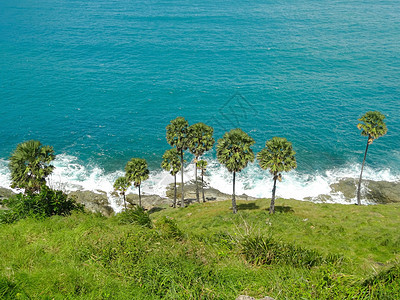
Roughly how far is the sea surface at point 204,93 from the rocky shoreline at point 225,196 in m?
3.12

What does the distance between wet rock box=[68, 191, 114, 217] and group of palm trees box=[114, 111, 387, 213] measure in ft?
33.3

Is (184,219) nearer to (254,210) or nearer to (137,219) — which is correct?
(254,210)

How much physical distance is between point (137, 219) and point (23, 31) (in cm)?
19450

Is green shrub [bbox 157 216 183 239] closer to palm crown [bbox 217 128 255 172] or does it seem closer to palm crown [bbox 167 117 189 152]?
palm crown [bbox 217 128 255 172]

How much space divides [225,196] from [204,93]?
5164 centimetres

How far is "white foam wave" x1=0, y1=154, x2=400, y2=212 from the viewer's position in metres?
82.8

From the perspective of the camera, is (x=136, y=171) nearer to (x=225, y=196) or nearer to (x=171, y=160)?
(x=171, y=160)

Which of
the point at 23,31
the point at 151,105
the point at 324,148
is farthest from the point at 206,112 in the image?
the point at 23,31

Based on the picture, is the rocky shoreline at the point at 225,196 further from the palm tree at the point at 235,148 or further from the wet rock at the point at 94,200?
the palm tree at the point at 235,148

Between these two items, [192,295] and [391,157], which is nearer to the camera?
[192,295]

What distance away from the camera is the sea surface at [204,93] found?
299ft

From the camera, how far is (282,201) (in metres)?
73.2

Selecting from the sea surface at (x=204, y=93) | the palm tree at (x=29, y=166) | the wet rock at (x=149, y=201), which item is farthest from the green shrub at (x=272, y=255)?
the sea surface at (x=204, y=93)

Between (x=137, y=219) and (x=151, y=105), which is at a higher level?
(x=151, y=105)
